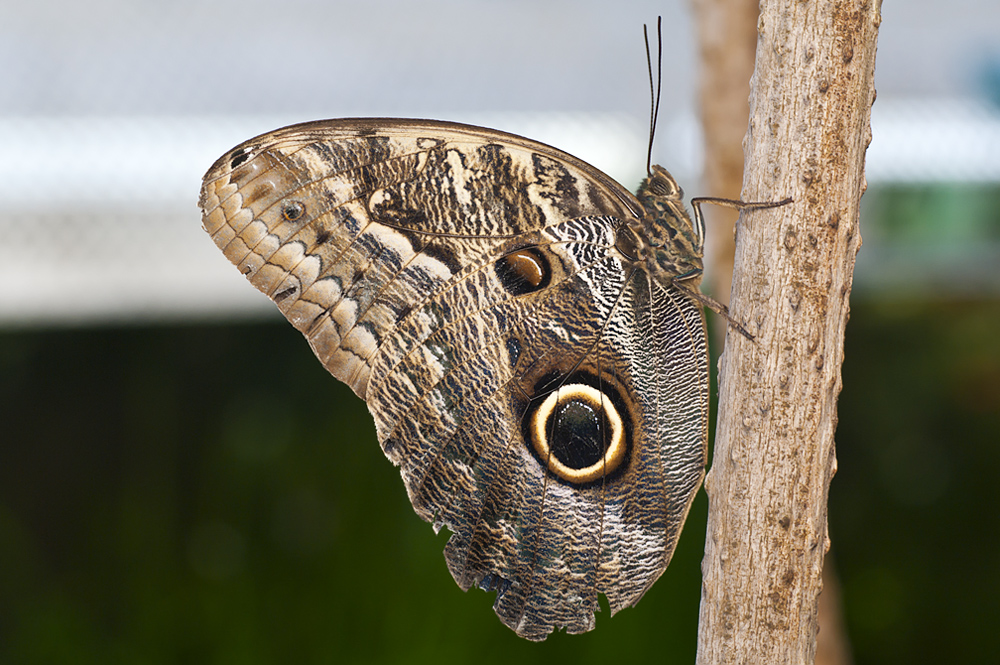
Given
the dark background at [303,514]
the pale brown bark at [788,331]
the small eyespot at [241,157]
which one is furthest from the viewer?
the dark background at [303,514]

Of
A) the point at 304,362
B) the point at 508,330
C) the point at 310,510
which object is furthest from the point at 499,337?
the point at 304,362

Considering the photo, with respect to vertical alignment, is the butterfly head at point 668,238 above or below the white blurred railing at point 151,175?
below

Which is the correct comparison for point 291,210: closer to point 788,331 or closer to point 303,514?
point 788,331

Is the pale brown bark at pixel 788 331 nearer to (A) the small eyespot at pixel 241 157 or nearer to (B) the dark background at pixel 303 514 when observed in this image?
(A) the small eyespot at pixel 241 157

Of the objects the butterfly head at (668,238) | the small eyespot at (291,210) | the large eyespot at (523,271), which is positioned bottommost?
the large eyespot at (523,271)

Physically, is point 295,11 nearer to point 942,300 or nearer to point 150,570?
point 150,570

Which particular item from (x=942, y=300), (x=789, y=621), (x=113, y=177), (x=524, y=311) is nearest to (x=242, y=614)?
(x=113, y=177)

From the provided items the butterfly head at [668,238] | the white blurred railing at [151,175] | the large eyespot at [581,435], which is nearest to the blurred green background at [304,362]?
the white blurred railing at [151,175]
